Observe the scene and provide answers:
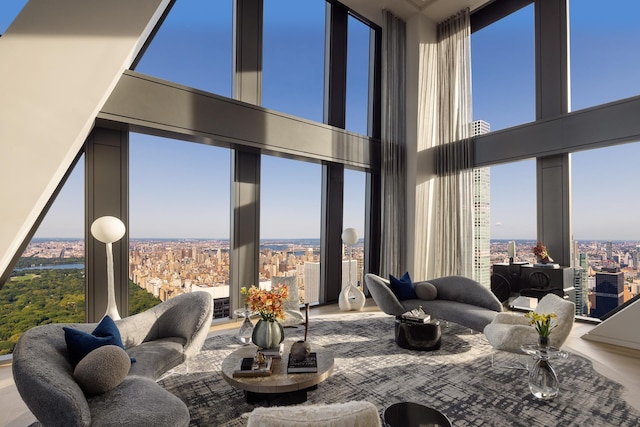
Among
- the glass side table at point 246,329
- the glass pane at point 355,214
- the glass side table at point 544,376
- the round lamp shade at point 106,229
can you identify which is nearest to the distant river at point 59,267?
the round lamp shade at point 106,229

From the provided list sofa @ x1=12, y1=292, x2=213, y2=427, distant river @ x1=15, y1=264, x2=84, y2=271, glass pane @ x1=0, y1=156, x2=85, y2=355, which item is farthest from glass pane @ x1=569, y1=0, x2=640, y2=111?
distant river @ x1=15, y1=264, x2=84, y2=271

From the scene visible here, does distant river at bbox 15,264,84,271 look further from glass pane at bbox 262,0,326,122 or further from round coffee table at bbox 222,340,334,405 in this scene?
glass pane at bbox 262,0,326,122

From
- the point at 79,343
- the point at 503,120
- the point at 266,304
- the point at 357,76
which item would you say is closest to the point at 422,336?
the point at 266,304

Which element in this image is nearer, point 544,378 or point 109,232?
point 544,378

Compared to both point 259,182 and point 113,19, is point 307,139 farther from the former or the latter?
point 113,19

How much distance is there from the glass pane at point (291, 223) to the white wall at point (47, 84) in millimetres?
2887

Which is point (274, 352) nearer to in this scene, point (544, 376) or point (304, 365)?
point (304, 365)

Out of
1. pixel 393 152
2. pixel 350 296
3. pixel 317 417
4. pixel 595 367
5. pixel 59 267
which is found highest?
pixel 393 152

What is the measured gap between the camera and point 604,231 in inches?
217

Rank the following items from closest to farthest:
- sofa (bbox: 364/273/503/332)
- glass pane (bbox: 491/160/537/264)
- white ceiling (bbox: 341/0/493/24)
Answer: sofa (bbox: 364/273/503/332), glass pane (bbox: 491/160/537/264), white ceiling (bbox: 341/0/493/24)

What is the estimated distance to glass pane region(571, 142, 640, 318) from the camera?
203 inches

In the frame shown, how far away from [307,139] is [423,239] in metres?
3.31

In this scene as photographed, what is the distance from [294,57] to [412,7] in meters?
2.90

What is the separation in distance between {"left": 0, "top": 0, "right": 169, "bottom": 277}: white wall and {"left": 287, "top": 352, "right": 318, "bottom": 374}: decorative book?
105 inches
